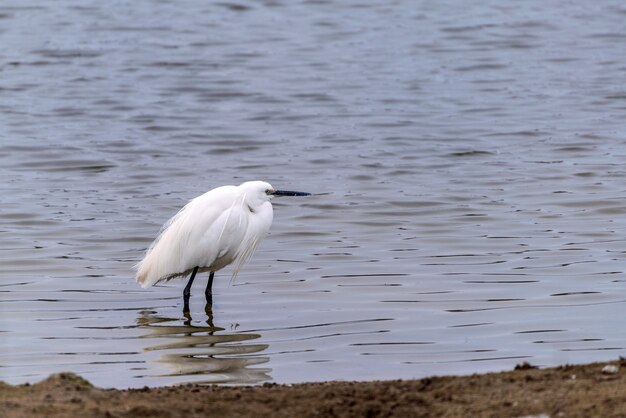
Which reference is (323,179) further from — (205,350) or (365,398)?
(365,398)

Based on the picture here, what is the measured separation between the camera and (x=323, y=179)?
500 inches

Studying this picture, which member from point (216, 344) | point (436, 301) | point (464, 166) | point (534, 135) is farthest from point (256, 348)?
point (534, 135)

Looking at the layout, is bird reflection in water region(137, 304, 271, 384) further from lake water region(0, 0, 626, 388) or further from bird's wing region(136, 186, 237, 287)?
bird's wing region(136, 186, 237, 287)

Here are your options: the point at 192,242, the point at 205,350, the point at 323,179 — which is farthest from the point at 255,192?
the point at 323,179

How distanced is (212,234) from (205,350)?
1.24m

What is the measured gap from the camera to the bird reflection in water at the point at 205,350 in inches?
262

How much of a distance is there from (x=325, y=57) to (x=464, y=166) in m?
7.35

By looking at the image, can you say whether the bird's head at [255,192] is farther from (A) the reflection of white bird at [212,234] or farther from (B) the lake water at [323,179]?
(B) the lake water at [323,179]

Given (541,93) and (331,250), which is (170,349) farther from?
(541,93)

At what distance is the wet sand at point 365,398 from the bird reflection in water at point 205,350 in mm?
1309

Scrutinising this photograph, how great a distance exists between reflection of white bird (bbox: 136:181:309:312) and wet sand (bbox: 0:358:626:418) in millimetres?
3046

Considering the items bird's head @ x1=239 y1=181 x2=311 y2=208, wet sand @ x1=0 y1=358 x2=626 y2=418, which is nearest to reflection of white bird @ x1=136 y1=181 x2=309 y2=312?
bird's head @ x1=239 y1=181 x2=311 y2=208

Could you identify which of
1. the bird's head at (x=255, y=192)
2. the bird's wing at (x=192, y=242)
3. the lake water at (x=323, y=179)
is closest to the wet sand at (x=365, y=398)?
the lake water at (x=323, y=179)

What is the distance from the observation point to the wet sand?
470 centimetres
